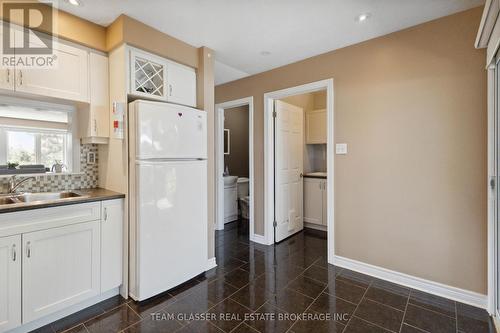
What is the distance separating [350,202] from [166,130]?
6.77 ft

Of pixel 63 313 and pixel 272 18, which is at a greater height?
pixel 272 18

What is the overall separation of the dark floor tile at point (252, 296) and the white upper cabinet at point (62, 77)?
225 centimetres

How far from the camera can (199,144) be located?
238 centimetres

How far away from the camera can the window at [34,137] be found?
199 cm

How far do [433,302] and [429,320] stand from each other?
11.3 inches

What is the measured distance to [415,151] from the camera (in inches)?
85.9

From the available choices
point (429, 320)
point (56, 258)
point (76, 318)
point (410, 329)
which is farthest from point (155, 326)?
point (429, 320)

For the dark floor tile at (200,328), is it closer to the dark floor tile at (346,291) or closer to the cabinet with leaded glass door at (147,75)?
the dark floor tile at (346,291)

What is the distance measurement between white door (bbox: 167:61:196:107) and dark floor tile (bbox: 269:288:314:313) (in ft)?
6.94

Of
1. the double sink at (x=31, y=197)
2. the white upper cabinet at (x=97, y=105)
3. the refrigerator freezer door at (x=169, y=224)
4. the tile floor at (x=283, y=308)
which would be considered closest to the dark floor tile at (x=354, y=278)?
the tile floor at (x=283, y=308)

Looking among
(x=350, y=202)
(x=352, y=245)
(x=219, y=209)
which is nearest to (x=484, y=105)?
(x=350, y=202)

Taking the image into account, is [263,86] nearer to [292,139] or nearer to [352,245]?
[292,139]

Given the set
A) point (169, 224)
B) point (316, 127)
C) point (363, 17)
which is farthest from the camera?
point (316, 127)

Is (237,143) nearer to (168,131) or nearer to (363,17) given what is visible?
(168,131)
